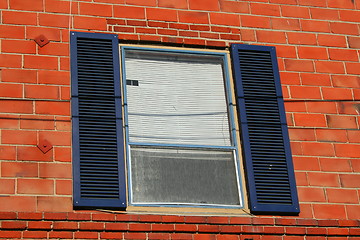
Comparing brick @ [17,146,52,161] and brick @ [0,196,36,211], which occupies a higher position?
brick @ [17,146,52,161]

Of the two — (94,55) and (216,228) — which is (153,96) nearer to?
(94,55)

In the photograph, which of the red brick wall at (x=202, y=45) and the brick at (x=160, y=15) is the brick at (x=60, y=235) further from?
the brick at (x=160, y=15)

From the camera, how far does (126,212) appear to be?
9.00 m

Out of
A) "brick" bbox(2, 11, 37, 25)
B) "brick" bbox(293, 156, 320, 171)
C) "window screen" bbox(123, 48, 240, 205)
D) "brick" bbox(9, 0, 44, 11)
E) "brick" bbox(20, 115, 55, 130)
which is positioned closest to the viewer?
"brick" bbox(20, 115, 55, 130)

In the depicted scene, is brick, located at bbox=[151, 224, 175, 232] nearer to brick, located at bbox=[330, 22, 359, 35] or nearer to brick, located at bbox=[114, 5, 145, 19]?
brick, located at bbox=[114, 5, 145, 19]

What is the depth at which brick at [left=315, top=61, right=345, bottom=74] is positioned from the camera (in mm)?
10383

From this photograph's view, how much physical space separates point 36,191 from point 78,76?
4.41 ft

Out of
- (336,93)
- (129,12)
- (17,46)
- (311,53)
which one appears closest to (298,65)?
(311,53)

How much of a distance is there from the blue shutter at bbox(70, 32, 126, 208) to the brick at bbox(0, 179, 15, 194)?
58cm

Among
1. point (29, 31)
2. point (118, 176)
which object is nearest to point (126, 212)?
point (118, 176)

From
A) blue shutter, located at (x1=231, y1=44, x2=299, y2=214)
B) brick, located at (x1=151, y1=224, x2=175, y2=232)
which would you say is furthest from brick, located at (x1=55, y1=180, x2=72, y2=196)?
blue shutter, located at (x1=231, y1=44, x2=299, y2=214)

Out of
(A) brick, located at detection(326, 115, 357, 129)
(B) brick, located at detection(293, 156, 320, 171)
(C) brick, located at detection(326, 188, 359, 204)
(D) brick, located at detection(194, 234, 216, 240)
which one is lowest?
(D) brick, located at detection(194, 234, 216, 240)

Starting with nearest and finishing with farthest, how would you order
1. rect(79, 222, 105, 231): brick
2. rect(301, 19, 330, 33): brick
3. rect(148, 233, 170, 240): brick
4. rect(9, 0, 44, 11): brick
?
rect(79, 222, 105, 231): brick, rect(148, 233, 170, 240): brick, rect(9, 0, 44, 11): brick, rect(301, 19, 330, 33): brick

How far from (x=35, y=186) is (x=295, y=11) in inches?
142
